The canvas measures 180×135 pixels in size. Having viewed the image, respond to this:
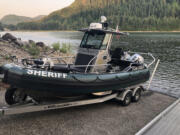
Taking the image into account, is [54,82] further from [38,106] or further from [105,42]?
[105,42]

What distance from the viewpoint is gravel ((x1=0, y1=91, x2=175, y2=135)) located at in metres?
4.88

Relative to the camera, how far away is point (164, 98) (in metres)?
8.34

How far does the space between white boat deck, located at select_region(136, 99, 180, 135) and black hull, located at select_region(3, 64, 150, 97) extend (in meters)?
1.71

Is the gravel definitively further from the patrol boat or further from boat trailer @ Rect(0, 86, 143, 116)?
the patrol boat

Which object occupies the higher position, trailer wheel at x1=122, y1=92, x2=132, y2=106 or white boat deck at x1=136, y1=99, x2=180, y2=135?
trailer wheel at x1=122, y1=92, x2=132, y2=106

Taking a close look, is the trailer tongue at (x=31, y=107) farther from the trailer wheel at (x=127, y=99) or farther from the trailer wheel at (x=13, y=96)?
the trailer wheel at (x=127, y=99)

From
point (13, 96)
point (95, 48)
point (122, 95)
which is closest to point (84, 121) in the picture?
point (122, 95)

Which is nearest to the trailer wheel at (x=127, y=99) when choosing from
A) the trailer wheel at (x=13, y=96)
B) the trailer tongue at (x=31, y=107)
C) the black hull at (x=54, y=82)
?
the black hull at (x=54, y=82)

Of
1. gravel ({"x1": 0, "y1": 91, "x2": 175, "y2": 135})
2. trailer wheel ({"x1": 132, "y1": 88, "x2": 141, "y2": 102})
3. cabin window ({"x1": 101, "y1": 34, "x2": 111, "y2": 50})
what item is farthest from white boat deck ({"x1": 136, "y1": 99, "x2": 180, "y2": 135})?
cabin window ({"x1": 101, "y1": 34, "x2": 111, "y2": 50})

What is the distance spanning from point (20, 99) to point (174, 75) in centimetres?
1388

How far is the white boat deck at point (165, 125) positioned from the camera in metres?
4.96

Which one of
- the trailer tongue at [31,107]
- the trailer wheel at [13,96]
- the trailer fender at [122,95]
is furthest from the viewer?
the trailer fender at [122,95]

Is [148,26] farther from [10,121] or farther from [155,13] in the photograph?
[10,121]

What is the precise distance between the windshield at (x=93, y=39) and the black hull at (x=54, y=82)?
54.6 inches
